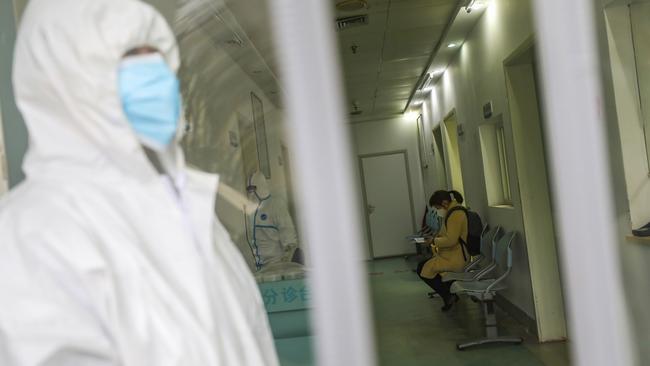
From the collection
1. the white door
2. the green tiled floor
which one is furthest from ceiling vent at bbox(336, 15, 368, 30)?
the white door

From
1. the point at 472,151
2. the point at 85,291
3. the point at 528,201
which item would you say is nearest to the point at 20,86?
the point at 85,291

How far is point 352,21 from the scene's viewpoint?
4.93 meters

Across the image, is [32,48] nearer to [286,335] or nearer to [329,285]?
[329,285]

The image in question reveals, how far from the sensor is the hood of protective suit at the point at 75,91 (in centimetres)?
105

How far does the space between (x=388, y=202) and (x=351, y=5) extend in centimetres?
608

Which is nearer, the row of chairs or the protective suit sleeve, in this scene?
the protective suit sleeve

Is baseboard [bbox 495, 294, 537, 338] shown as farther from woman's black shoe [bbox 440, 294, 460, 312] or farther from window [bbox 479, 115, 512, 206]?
window [bbox 479, 115, 512, 206]

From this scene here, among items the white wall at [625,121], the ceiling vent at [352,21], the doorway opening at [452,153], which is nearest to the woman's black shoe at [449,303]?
the doorway opening at [452,153]

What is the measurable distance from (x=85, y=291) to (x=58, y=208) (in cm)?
15

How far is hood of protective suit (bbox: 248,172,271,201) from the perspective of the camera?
2012 millimetres

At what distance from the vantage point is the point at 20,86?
1098mm

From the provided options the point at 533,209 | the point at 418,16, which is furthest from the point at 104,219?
the point at 418,16

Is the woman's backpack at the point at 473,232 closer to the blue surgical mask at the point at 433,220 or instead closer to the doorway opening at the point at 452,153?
the blue surgical mask at the point at 433,220

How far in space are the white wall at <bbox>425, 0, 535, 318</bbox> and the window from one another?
9cm
